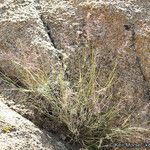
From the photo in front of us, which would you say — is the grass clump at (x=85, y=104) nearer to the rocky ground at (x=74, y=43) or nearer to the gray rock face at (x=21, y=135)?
the rocky ground at (x=74, y=43)

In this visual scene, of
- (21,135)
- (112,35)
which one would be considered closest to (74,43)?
(112,35)

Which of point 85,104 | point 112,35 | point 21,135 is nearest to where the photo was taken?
point 21,135

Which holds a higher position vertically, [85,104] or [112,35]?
[112,35]

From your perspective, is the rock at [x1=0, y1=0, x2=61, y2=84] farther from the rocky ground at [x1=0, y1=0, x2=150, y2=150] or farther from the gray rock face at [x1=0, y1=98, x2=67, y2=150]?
the gray rock face at [x1=0, y1=98, x2=67, y2=150]

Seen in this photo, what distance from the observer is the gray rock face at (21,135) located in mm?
2816

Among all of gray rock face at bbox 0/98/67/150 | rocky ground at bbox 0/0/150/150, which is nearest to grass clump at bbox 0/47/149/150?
rocky ground at bbox 0/0/150/150

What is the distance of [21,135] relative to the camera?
9.47 ft

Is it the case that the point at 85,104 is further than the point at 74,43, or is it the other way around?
the point at 74,43

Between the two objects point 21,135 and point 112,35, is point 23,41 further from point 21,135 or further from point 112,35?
point 21,135

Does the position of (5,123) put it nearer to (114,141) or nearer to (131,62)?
(114,141)

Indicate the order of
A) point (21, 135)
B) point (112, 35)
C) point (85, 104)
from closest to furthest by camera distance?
point (21, 135) < point (85, 104) < point (112, 35)

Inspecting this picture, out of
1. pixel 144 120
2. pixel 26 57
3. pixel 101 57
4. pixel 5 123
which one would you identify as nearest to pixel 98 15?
pixel 101 57

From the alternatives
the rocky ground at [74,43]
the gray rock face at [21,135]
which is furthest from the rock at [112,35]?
the gray rock face at [21,135]

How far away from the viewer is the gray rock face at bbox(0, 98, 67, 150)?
9.24ft
